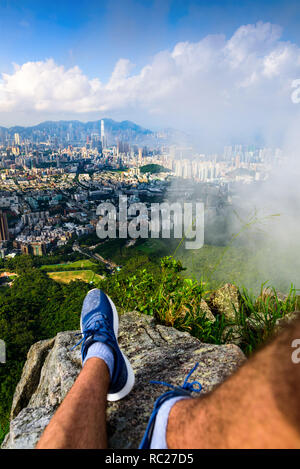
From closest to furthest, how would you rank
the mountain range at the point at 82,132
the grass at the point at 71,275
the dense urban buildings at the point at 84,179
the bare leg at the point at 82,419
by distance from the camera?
the bare leg at the point at 82,419, the grass at the point at 71,275, the dense urban buildings at the point at 84,179, the mountain range at the point at 82,132

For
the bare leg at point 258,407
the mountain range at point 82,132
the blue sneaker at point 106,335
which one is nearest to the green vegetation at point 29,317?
the blue sneaker at point 106,335

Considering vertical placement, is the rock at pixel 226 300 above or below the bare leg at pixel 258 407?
below

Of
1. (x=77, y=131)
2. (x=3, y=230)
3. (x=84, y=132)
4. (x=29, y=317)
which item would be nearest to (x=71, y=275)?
(x=29, y=317)

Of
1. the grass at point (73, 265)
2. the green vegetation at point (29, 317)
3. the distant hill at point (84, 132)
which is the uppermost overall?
the distant hill at point (84, 132)

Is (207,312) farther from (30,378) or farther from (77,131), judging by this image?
(77,131)

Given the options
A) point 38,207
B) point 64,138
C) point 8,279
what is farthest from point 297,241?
point 64,138

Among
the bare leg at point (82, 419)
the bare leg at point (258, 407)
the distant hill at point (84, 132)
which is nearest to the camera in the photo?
the bare leg at point (258, 407)

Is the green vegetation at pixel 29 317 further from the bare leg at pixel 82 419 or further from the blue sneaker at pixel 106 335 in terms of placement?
the bare leg at pixel 82 419
